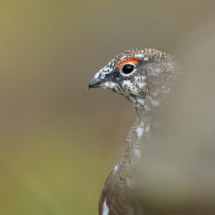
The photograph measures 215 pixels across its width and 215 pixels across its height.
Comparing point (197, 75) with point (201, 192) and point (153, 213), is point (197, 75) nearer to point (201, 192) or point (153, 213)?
point (201, 192)

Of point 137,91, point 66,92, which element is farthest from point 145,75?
point 66,92

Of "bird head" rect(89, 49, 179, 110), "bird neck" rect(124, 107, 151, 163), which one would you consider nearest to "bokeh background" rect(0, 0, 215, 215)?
"bird head" rect(89, 49, 179, 110)

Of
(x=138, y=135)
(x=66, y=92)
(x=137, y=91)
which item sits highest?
(x=66, y=92)

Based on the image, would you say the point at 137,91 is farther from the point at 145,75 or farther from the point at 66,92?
the point at 66,92

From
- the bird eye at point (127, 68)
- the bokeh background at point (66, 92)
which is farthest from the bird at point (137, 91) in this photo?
the bokeh background at point (66, 92)

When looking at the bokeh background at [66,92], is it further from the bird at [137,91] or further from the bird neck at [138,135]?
the bird neck at [138,135]

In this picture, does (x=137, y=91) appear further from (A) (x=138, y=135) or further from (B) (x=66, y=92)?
(B) (x=66, y=92)

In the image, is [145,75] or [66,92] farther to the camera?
[66,92]

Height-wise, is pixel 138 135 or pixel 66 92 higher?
pixel 66 92
